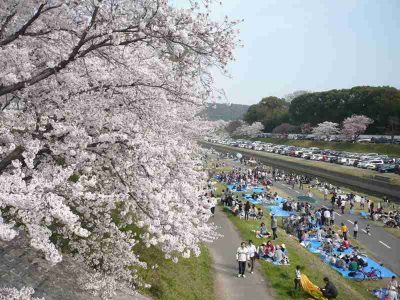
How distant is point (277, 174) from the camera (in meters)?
50.6

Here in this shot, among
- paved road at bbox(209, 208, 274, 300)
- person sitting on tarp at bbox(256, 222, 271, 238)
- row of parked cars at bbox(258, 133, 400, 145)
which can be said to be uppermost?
row of parked cars at bbox(258, 133, 400, 145)

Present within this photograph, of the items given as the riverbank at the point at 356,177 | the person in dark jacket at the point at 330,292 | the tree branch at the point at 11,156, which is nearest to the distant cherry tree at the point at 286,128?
the riverbank at the point at 356,177

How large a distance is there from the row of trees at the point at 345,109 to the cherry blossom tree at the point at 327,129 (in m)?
3.33

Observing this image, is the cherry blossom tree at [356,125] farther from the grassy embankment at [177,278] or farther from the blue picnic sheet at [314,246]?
the grassy embankment at [177,278]

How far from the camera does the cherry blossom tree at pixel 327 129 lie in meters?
82.3

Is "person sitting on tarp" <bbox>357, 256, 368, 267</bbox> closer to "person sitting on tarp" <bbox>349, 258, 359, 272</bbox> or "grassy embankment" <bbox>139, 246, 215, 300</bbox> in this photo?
"person sitting on tarp" <bbox>349, 258, 359, 272</bbox>

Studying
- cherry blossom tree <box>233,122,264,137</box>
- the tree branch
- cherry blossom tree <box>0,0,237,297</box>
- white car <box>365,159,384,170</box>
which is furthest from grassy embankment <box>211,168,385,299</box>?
cherry blossom tree <box>233,122,264,137</box>

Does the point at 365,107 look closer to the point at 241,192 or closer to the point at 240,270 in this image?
the point at 241,192

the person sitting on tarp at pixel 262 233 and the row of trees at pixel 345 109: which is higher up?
the row of trees at pixel 345 109

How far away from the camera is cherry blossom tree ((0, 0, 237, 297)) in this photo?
676 centimetres

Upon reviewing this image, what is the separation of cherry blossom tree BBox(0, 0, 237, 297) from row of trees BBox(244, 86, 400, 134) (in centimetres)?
6853

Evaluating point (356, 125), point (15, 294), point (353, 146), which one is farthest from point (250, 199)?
point (356, 125)

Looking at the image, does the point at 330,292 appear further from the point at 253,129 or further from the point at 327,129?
the point at 253,129

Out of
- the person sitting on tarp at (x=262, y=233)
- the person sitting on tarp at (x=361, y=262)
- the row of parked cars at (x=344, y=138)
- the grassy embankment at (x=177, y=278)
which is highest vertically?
the row of parked cars at (x=344, y=138)
